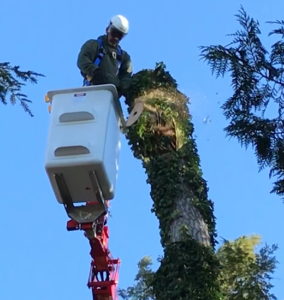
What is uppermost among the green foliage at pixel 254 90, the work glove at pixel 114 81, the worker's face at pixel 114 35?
the worker's face at pixel 114 35

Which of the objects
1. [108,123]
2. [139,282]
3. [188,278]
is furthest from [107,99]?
[139,282]

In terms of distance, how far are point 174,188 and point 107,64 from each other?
1477 mm

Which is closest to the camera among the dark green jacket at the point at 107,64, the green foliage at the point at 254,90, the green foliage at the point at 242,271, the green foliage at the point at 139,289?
the green foliage at the point at 254,90

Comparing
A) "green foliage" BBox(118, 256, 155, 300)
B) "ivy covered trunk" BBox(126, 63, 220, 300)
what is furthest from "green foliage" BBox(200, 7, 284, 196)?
"green foliage" BBox(118, 256, 155, 300)

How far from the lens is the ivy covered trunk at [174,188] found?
215 inches

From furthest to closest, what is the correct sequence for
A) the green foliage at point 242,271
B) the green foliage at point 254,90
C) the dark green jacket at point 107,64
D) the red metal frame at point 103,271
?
the green foliage at point 242,271 → the red metal frame at point 103,271 → the dark green jacket at point 107,64 → the green foliage at point 254,90

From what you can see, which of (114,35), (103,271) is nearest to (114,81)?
(114,35)

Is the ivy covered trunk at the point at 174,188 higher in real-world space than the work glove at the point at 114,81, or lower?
lower

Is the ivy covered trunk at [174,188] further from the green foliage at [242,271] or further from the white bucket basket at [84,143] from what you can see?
the green foliage at [242,271]

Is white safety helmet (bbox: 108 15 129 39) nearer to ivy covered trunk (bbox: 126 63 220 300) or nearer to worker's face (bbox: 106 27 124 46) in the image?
worker's face (bbox: 106 27 124 46)

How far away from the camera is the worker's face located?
22.7 ft

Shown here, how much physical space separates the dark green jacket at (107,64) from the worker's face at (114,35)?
0.05 meters

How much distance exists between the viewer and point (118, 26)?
6895 millimetres

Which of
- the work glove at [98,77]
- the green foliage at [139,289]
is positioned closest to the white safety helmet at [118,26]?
the work glove at [98,77]
